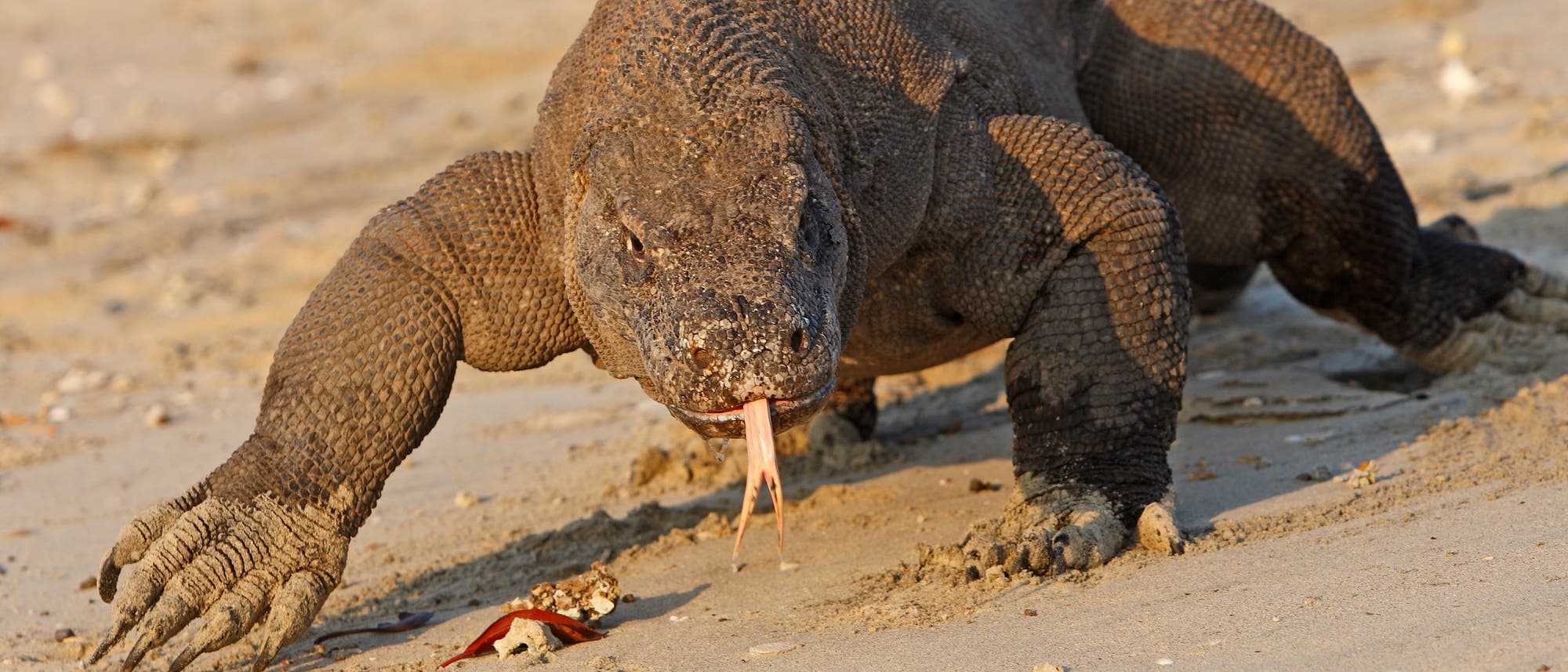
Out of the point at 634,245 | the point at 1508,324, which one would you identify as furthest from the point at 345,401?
the point at 1508,324

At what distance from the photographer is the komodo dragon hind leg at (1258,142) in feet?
19.5

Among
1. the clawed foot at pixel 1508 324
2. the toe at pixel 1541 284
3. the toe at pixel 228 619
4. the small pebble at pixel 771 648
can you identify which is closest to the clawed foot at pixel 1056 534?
the small pebble at pixel 771 648

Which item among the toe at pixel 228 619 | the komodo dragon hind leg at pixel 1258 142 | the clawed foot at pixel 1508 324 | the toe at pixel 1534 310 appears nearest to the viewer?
the toe at pixel 228 619

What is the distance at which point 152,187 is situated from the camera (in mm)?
13406

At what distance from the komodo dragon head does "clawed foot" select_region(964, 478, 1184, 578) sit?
2.65 ft

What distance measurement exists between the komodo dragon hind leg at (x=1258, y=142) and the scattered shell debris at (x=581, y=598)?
111 inches

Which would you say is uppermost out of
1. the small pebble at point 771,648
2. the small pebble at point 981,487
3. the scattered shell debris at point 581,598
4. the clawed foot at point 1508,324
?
the clawed foot at point 1508,324

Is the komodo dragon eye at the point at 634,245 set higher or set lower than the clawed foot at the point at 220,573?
higher

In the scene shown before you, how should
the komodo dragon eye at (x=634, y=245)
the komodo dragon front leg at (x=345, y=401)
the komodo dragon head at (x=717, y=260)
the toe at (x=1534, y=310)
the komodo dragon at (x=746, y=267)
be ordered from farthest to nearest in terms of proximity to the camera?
the toe at (x=1534, y=310) < the komodo dragon front leg at (x=345, y=401) < the komodo dragon at (x=746, y=267) < the komodo dragon eye at (x=634, y=245) < the komodo dragon head at (x=717, y=260)

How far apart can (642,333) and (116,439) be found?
4.65 metres

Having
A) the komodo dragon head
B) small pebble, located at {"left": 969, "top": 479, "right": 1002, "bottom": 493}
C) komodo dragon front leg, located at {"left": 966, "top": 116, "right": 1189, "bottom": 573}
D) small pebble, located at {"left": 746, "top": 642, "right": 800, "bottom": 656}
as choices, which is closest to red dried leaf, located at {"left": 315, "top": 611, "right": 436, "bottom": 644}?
the komodo dragon head

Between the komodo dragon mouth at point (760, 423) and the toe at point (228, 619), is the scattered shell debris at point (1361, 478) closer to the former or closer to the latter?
the komodo dragon mouth at point (760, 423)

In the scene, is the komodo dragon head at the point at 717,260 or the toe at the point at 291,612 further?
the toe at the point at 291,612

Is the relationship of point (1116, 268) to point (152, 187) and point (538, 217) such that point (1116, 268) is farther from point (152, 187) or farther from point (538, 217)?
point (152, 187)
